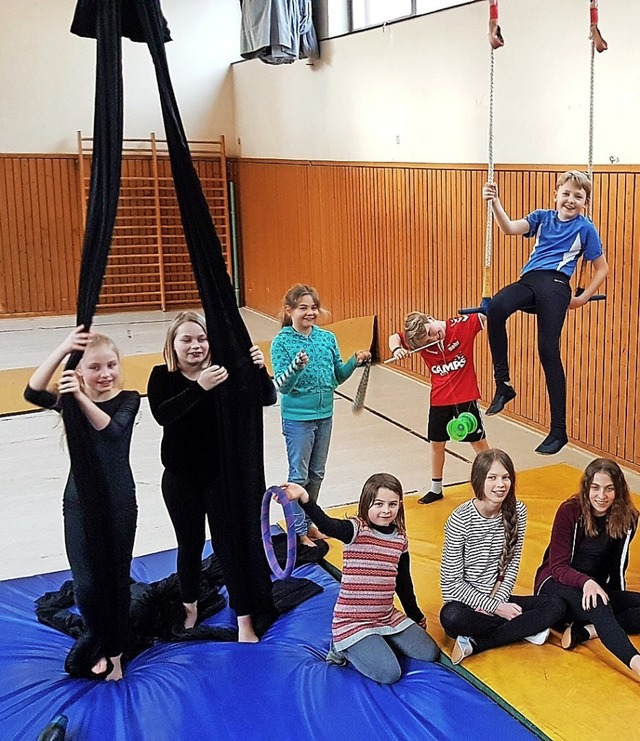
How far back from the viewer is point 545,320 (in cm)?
380

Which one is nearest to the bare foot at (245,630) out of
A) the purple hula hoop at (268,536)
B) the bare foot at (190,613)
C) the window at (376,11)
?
the bare foot at (190,613)

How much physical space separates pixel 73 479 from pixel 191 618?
0.90 meters

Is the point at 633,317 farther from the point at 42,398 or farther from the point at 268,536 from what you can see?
the point at 42,398

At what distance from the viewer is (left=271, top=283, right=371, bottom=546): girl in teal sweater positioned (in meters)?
4.07

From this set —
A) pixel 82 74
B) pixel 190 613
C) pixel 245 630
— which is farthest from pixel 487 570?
pixel 82 74

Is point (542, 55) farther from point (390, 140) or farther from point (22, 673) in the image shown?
point (22, 673)

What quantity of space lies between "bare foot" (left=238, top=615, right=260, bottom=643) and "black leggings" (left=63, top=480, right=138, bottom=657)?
0.53 meters

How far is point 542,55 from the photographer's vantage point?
19.2 ft

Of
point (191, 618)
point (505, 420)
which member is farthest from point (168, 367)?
point (505, 420)

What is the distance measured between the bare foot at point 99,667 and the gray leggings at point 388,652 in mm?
900

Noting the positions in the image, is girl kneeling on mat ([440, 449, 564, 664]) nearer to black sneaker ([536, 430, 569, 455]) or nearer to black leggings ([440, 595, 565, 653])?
black leggings ([440, 595, 565, 653])

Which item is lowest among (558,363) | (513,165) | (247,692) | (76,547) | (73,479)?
(247,692)

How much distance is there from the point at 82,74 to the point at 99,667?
9080 mm

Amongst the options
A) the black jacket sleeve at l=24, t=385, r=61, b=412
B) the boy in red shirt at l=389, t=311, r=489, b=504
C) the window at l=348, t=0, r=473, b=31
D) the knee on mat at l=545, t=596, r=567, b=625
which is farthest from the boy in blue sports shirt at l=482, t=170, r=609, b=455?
the window at l=348, t=0, r=473, b=31
